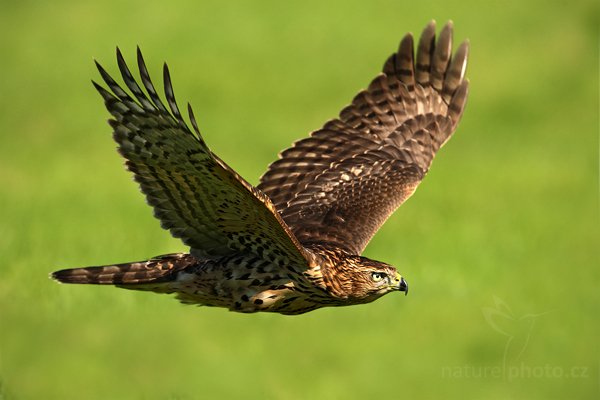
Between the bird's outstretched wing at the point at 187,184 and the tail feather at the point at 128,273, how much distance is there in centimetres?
22

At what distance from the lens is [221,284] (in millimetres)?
10984

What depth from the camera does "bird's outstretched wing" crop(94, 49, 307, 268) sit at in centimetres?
967

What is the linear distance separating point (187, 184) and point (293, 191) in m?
2.52

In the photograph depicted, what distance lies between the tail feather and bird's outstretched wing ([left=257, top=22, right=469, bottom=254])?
145 cm

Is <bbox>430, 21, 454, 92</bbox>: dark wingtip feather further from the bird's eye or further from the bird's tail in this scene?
the bird's tail

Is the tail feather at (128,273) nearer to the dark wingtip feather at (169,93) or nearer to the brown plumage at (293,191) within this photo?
the brown plumage at (293,191)

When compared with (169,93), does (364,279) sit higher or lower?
lower

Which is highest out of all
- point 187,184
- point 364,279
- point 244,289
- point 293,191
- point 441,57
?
point 441,57

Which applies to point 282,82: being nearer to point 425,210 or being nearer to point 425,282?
point 425,210

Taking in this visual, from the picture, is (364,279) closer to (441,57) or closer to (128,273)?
(128,273)

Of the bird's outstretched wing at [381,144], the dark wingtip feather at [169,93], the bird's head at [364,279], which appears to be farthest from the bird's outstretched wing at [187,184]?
the bird's outstretched wing at [381,144]

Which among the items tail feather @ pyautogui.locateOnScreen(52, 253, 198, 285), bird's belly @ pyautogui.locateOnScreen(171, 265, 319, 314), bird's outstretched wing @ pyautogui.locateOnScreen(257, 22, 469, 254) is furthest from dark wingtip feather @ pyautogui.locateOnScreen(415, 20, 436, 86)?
tail feather @ pyautogui.locateOnScreen(52, 253, 198, 285)

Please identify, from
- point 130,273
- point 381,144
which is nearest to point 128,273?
point 130,273

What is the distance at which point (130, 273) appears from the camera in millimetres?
10938
